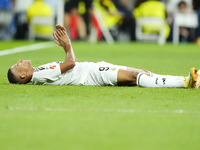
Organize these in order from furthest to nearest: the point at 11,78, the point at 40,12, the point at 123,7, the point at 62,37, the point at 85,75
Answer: the point at 123,7, the point at 40,12, the point at 11,78, the point at 62,37, the point at 85,75

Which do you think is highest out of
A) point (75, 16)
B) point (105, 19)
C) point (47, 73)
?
point (47, 73)

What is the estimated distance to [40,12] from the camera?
17.8 metres

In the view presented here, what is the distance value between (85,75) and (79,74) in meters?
0.07

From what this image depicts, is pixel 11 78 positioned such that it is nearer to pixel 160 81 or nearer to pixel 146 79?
pixel 146 79

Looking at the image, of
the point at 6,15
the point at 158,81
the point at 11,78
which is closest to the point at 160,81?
the point at 158,81

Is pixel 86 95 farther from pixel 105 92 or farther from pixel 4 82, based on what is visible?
pixel 4 82

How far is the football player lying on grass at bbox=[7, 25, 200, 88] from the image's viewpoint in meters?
5.30

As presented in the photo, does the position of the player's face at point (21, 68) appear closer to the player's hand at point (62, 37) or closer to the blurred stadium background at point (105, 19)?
the player's hand at point (62, 37)

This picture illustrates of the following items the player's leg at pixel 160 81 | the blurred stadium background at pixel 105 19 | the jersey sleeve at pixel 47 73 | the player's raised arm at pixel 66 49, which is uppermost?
the player's raised arm at pixel 66 49

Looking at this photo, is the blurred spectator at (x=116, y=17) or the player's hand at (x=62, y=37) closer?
the player's hand at (x=62, y=37)

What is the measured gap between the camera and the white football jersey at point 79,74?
5316 mm

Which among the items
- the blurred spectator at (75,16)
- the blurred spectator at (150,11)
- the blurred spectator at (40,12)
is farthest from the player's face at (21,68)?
the blurred spectator at (75,16)

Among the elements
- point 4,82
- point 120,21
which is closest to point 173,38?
point 120,21

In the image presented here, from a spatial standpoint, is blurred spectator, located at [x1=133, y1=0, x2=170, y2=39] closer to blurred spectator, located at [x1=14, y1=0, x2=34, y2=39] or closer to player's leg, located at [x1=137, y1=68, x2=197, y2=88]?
blurred spectator, located at [x1=14, y1=0, x2=34, y2=39]
